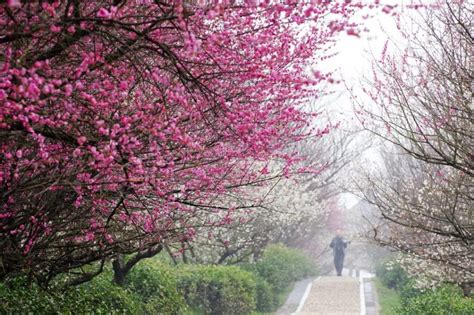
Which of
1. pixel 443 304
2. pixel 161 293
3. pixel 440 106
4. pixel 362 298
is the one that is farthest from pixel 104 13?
pixel 362 298

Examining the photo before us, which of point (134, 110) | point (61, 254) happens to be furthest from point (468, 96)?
point (61, 254)

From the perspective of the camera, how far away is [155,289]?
11852 mm

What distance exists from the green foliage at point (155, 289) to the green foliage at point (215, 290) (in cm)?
183

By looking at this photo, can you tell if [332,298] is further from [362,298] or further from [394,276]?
[394,276]

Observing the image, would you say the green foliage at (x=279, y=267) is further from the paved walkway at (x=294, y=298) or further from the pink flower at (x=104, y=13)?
the pink flower at (x=104, y=13)

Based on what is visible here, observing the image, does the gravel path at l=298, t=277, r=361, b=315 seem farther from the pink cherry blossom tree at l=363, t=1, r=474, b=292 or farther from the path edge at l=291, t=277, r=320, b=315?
the pink cherry blossom tree at l=363, t=1, r=474, b=292

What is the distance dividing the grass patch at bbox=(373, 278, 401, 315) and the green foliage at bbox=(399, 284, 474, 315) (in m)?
1.61

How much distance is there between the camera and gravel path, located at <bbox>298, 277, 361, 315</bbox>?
1778cm

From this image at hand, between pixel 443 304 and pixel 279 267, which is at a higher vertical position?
pixel 279 267

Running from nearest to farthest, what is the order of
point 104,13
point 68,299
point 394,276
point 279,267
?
point 104,13 → point 68,299 → point 279,267 → point 394,276

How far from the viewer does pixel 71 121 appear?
16.8ft

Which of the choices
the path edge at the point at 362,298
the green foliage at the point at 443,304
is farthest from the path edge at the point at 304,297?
the green foliage at the point at 443,304

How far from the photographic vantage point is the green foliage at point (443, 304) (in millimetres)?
11845

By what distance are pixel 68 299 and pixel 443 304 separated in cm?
776
